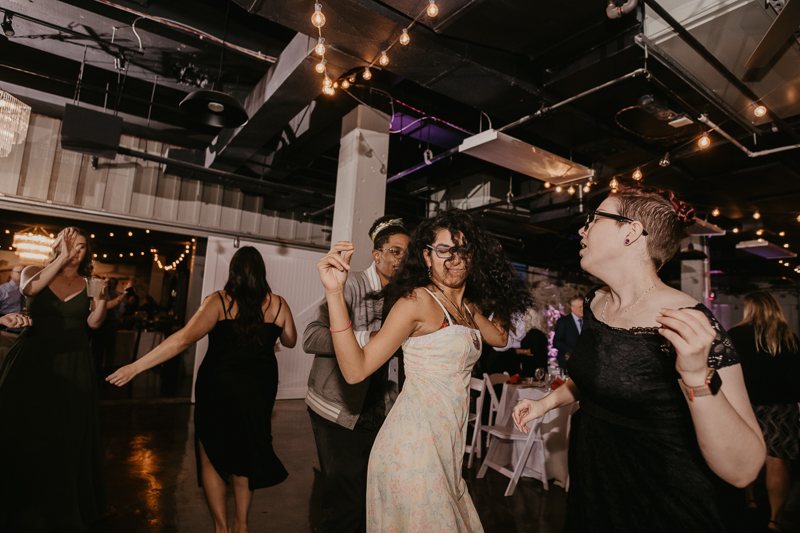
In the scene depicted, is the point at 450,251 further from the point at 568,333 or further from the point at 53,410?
the point at 568,333

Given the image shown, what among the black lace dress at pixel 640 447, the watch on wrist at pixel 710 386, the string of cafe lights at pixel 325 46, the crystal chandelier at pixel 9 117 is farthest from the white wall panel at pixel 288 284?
the watch on wrist at pixel 710 386

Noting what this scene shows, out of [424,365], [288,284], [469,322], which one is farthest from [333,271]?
[288,284]

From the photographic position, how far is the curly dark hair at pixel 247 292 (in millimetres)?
2457

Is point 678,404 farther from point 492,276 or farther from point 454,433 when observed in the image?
point 492,276

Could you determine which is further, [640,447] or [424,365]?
[424,365]

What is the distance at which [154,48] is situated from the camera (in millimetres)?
4617

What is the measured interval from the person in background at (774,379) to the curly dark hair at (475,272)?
268 cm

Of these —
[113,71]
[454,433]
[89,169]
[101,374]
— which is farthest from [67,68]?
[454,433]

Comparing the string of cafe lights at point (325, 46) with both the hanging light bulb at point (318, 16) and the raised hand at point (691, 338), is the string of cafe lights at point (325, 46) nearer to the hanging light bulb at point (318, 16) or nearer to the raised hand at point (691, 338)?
the hanging light bulb at point (318, 16)

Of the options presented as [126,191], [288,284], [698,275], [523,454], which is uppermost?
[126,191]

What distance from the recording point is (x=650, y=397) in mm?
1163

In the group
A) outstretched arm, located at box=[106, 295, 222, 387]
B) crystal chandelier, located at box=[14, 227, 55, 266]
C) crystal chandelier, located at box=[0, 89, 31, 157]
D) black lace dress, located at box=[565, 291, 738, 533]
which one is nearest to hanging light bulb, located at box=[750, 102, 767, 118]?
black lace dress, located at box=[565, 291, 738, 533]

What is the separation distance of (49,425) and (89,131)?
352cm

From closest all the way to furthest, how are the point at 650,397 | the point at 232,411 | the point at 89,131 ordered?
the point at 650,397 → the point at 232,411 → the point at 89,131
